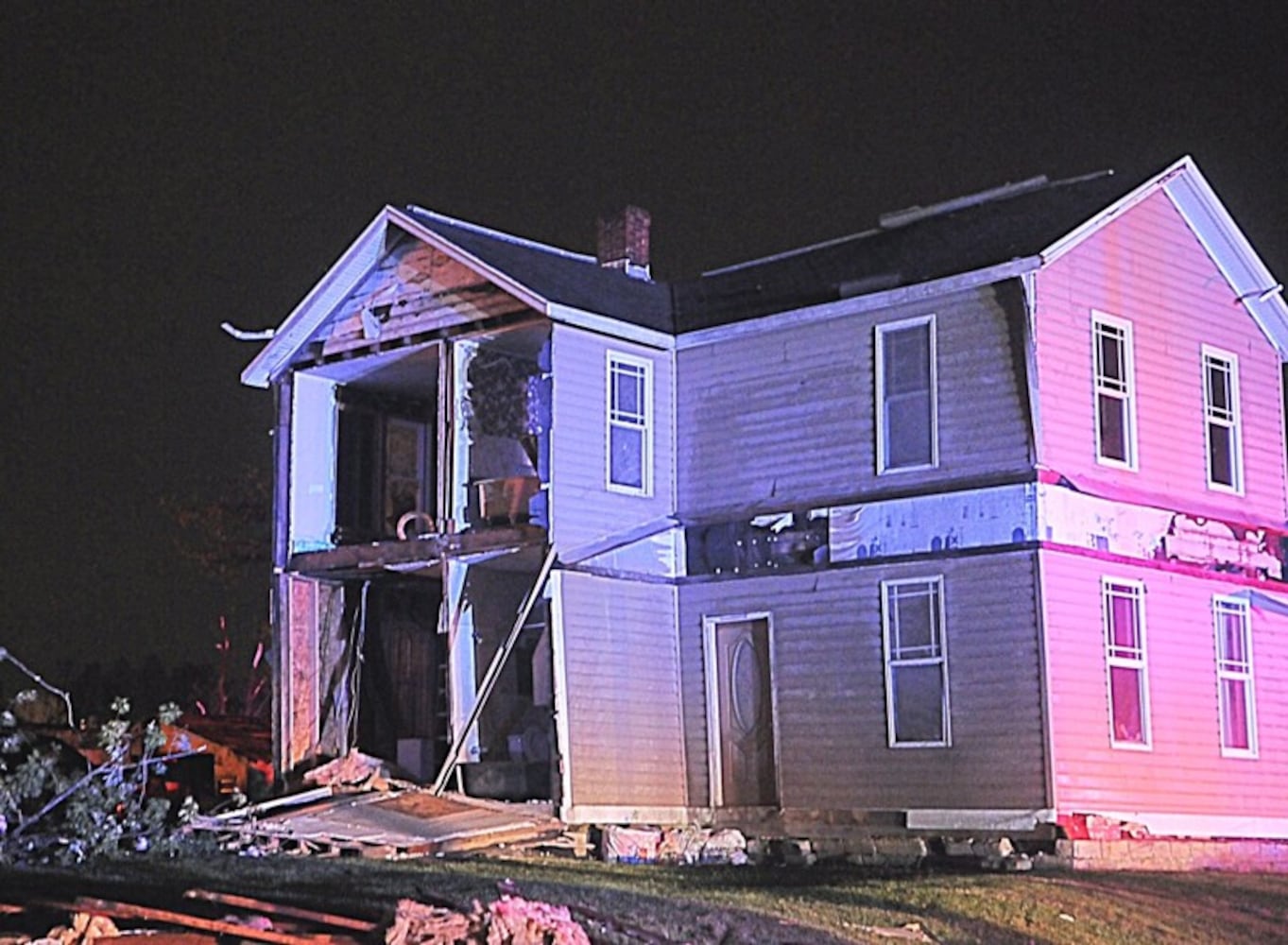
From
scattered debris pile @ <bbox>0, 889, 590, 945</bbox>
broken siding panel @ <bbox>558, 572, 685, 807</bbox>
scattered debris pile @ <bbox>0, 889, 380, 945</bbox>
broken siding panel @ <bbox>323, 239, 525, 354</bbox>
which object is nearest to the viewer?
scattered debris pile @ <bbox>0, 889, 590, 945</bbox>

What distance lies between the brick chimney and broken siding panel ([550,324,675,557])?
3459mm

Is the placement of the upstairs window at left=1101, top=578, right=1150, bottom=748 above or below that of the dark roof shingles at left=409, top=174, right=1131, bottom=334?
below

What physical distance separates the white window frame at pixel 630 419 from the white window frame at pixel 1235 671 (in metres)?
6.93

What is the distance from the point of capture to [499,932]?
13.2 metres

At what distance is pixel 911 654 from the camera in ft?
72.2

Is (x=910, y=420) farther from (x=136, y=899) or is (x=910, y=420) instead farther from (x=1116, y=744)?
(x=136, y=899)

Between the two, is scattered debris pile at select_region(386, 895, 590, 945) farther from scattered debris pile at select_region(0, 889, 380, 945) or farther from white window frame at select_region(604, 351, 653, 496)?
white window frame at select_region(604, 351, 653, 496)

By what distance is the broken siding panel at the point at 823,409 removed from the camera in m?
21.8

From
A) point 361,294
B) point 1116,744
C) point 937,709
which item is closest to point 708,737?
point 937,709

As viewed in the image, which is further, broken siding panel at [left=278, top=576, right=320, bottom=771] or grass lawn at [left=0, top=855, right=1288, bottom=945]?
broken siding panel at [left=278, top=576, right=320, bottom=771]

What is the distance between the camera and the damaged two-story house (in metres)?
21.5

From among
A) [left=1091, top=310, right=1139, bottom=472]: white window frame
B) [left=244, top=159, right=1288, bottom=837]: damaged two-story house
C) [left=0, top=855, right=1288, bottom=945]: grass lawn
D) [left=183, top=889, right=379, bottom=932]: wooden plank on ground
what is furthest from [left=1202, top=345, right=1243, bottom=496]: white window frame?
[left=183, top=889, right=379, bottom=932]: wooden plank on ground

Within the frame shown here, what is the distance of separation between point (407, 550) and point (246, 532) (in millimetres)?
22551

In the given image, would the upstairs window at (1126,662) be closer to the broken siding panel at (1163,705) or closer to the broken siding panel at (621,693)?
the broken siding panel at (1163,705)
